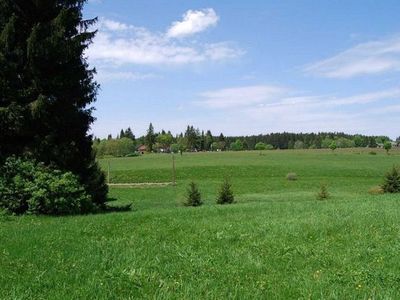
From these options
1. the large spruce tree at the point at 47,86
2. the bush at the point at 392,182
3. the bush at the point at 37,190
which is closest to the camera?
the bush at the point at 37,190

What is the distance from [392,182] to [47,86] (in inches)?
1151

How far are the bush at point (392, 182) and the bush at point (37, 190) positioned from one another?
27.8 metres

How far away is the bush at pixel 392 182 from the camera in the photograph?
129 feet

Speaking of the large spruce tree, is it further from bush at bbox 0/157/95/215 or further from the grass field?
the grass field

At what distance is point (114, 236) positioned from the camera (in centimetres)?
1223

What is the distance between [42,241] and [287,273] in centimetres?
604

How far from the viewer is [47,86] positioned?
22.3 meters

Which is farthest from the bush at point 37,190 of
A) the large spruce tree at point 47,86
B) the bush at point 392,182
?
the bush at point 392,182

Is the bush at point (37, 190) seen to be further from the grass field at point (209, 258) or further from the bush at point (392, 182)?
the bush at point (392, 182)

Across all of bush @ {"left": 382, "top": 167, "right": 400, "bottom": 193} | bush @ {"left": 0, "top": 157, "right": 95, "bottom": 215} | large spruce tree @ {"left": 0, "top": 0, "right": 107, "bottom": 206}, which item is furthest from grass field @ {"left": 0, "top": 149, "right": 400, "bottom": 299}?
bush @ {"left": 382, "top": 167, "right": 400, "bottom": 193}

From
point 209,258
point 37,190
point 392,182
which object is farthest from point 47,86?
point 392,182

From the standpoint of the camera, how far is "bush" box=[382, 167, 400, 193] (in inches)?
1547

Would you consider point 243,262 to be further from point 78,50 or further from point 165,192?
point 165,192

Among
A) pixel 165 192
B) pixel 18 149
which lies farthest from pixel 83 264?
pixel 165 192
